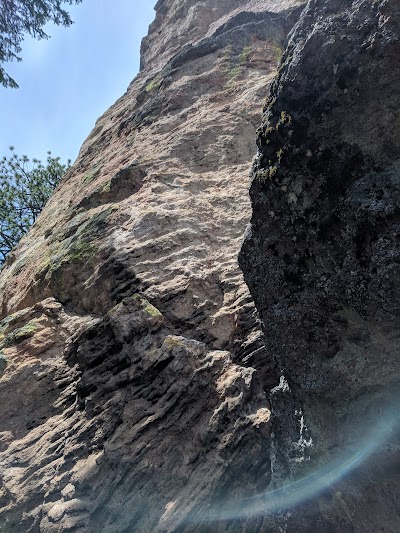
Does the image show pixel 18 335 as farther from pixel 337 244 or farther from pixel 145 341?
pixel 337 244

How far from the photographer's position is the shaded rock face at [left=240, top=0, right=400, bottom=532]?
3.42 metres

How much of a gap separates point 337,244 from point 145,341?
11.7ft

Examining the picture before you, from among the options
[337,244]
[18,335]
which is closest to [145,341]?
[18,335]

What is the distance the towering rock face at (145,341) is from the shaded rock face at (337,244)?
1375 mm

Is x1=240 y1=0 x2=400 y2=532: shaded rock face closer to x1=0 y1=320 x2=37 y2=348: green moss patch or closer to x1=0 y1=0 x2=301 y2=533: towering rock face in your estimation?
x1=0 y1=0 x2=301 y2=533: towering rock face

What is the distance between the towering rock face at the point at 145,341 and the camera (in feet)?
17.3

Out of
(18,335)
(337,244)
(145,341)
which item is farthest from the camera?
(18,335)

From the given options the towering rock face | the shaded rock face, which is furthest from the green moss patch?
the shaded rock face

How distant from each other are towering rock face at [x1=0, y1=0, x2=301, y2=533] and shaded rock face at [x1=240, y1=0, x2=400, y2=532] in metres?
1.38

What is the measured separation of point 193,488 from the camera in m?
5.06

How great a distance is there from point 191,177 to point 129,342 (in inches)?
173

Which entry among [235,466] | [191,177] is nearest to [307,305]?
[235,466]

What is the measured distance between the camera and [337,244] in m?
3.70

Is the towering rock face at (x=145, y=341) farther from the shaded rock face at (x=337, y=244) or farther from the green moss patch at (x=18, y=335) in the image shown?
the shaded rock face at (x=337, y=244)
